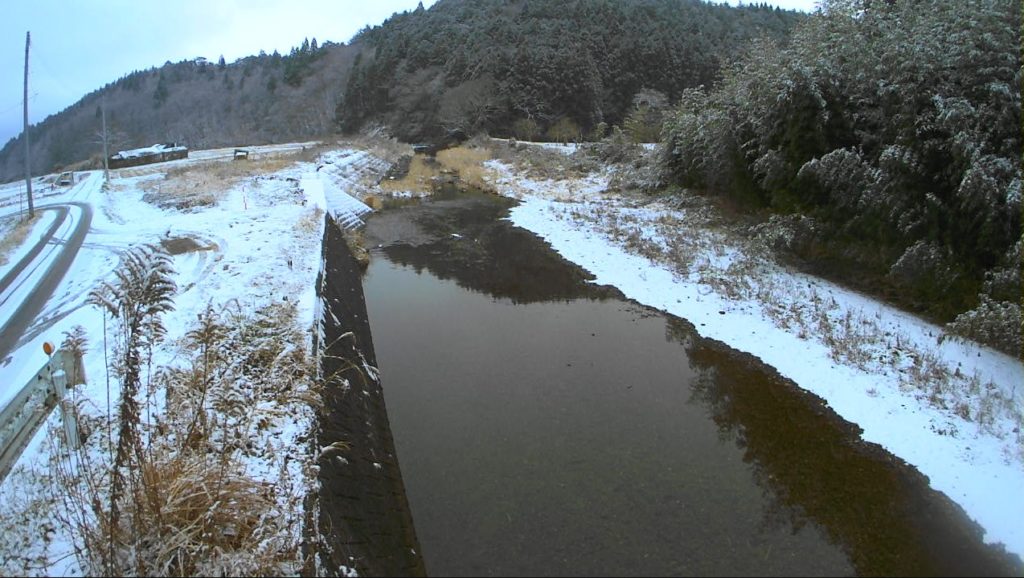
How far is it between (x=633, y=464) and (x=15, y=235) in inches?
827

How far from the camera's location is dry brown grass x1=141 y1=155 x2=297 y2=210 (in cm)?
2147

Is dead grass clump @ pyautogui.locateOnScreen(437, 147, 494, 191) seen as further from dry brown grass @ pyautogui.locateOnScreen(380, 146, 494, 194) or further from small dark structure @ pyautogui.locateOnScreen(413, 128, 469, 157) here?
small dark structure @ pyautogui.locateOnScreen(413, 128, 469, 157)

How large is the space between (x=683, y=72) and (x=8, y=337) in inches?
2285

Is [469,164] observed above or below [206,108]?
below

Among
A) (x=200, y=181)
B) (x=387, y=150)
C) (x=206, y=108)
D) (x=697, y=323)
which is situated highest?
(x=206, y=108)

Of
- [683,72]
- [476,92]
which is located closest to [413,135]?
[476,92]

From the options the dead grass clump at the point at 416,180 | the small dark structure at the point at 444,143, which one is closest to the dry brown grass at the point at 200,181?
the dead grass clump at the point at 416,180

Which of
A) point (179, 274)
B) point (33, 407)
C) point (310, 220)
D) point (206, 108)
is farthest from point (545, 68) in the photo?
point (206, 108)

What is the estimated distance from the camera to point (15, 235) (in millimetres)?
18203

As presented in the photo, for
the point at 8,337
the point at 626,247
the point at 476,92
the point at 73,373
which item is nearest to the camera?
the point at 73,373

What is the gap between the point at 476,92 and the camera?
180 feet

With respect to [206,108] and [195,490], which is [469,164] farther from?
[206,108]

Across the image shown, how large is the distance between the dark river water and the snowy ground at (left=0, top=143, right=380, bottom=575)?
1863 millimetres

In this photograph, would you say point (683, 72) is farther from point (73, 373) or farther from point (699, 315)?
point (73, 373)
